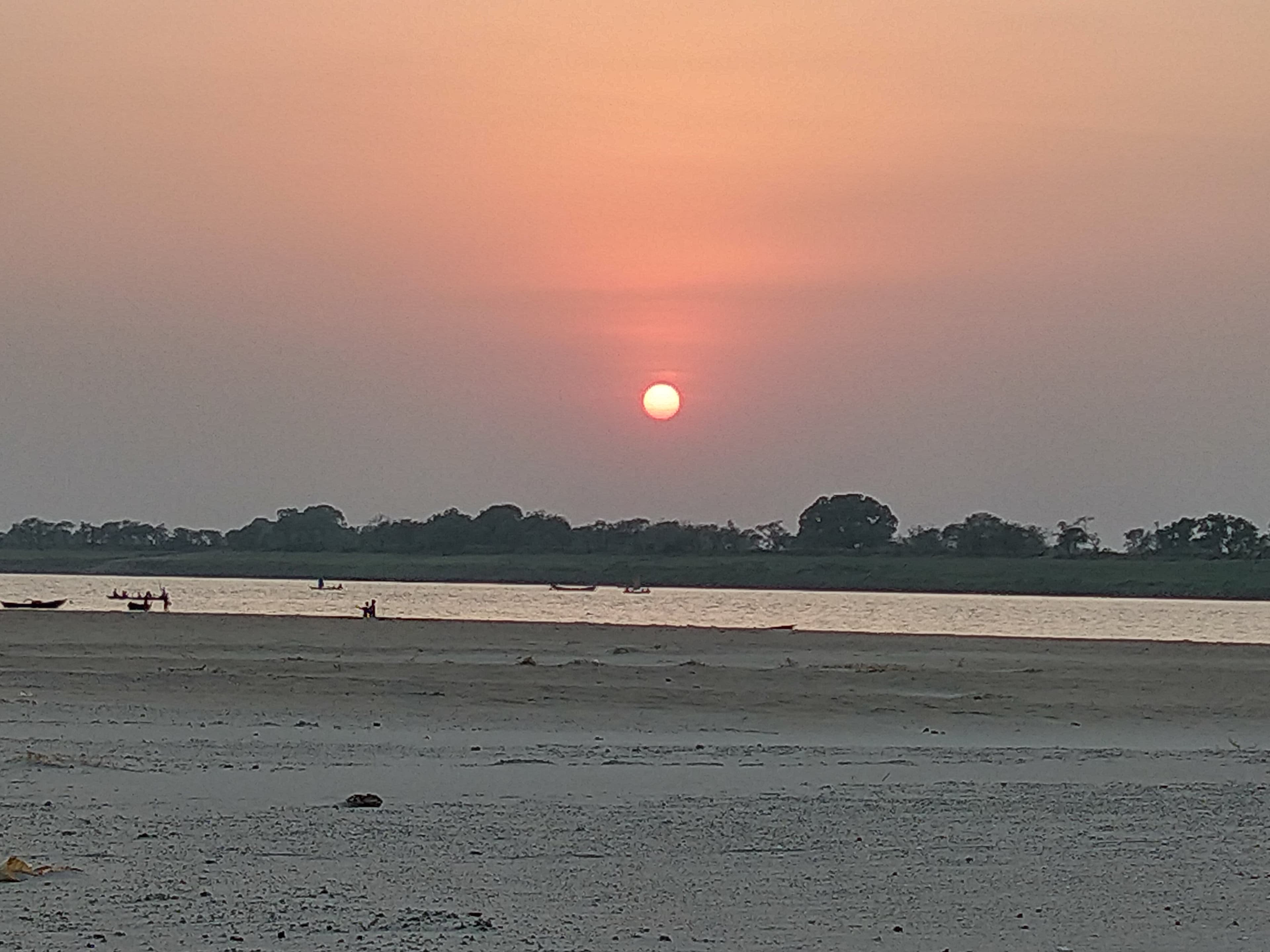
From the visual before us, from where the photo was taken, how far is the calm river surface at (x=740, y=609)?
58.7 meters

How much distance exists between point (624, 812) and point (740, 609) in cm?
6659

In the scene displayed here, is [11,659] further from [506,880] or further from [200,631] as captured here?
[506,880]

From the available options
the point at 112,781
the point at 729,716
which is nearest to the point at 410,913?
the point at 112,781

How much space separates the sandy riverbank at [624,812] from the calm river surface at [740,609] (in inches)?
817

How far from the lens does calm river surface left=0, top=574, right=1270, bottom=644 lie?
58.7 metres

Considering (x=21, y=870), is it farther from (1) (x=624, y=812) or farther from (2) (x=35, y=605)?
(2) (x=35, y=605)

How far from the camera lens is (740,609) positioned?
77.9 m

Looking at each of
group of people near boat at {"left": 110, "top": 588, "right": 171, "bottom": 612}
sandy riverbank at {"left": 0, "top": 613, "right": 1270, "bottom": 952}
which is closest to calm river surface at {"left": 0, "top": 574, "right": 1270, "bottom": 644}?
group of people near boat at {"left": 110, "top": 588, "right": 171, "bottom": 612}

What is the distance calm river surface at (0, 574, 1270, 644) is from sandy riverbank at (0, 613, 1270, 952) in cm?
2075

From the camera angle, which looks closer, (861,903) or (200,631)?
(861,903)

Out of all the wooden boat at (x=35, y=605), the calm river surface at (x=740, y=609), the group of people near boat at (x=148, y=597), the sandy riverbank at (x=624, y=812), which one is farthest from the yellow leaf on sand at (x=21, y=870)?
the wooden boat at (x=35, y=605)

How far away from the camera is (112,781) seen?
41.3 feet

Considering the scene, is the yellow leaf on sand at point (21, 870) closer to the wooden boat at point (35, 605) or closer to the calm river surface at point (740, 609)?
the calm river surface at point (740, 609)

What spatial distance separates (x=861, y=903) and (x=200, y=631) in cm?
3046
